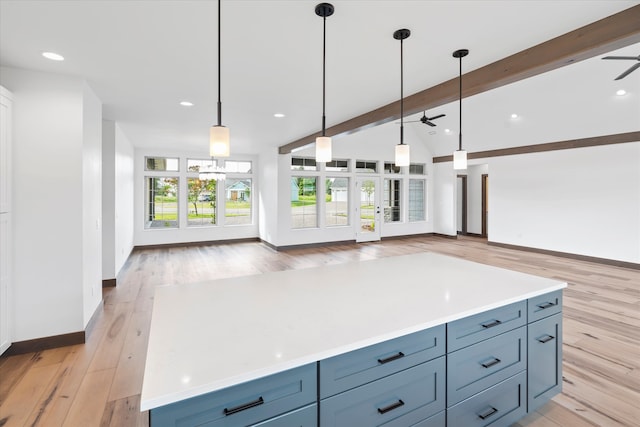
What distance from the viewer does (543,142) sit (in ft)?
23.9

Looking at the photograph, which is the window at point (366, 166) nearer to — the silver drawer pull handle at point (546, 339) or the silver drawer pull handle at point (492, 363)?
the silver drawer pull handle at point (546, 339)

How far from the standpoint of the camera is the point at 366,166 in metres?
9.28

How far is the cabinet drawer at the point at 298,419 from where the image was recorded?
1100 millimetres

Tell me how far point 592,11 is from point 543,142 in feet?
20.7

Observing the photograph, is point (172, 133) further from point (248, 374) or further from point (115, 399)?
point (248, 374)

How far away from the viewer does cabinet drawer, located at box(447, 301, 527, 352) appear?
62.0 inches

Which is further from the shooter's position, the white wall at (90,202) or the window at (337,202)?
the window at (337,202)

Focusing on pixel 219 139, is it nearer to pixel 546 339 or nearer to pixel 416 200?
pixel 546 339

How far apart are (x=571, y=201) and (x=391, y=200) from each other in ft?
14.6

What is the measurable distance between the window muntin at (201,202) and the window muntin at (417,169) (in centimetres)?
620

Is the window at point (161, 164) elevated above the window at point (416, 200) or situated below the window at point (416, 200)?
above

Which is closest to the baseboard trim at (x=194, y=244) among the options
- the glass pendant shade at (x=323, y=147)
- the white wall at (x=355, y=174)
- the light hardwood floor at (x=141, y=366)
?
the white wall at (x=355, y=174)

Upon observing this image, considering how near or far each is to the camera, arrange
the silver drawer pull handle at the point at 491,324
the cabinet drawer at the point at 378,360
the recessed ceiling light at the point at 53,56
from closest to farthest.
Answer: the cabinet drawer at the point at 378,360, the silver drawer pull handle at the point at 491,324, the recessed ceiling light at the point at 53,56

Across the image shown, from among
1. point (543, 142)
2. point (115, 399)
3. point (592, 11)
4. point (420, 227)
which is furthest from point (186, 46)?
point (420, 227)
